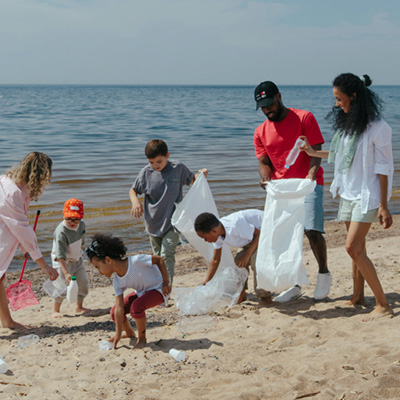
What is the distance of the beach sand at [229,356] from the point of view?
3.25m

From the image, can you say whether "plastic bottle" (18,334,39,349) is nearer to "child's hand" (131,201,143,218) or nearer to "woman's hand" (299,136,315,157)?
"child's hand" (131,201,143,218)

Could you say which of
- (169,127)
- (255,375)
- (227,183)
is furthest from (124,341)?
(169,127)

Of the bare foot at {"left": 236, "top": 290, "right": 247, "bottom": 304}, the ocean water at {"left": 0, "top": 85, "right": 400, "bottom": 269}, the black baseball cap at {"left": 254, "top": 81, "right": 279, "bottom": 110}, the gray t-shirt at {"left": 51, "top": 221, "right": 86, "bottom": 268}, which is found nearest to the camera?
the black baseball cap at {"left": 254, "top": 81, "right": 279, "bottom": 110}

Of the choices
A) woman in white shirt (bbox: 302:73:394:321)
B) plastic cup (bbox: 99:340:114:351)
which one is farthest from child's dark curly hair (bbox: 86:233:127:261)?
woman in white shirt (bbox: 302:73:394:321)

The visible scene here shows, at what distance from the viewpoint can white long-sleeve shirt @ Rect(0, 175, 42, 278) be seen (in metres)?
4.45

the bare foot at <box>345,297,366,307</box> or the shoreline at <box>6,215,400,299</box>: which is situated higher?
the bare foot at <box>345,297,366,307</box>

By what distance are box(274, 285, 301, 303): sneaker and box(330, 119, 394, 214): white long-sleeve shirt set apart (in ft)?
4.05

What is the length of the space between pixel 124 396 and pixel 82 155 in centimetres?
1377

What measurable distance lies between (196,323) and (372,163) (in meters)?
1.89

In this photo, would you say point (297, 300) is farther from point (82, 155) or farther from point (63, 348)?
point (82, 155)

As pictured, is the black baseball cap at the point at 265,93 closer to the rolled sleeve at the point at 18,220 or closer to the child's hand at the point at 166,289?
the child's hand at the point at 166,289

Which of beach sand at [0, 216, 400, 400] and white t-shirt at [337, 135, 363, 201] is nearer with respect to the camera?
beach sand at [0, 216, 400, 400]

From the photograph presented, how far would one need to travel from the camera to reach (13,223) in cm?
445

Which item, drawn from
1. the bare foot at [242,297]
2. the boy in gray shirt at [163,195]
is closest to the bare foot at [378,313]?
the bare foot at [242,297]
